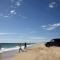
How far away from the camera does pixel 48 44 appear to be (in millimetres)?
38500

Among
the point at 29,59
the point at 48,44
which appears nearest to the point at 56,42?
the point at 48,44

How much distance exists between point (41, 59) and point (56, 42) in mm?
21915

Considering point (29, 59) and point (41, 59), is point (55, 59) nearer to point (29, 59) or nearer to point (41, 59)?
point (41, 59)

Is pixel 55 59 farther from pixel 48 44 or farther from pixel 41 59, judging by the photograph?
pixel 48 44

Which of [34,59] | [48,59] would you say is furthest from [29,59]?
[48,59]

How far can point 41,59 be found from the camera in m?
17.0

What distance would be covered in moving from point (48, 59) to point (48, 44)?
21.9 metres

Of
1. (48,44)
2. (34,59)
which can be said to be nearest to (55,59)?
(34,59)

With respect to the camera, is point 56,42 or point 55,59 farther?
point 56,42

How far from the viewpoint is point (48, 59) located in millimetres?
16750

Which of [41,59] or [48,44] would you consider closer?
[41,59]

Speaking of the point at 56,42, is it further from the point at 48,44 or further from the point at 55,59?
the point at 55,59

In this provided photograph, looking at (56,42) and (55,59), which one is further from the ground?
(56,42)

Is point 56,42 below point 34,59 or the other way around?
the other way around
